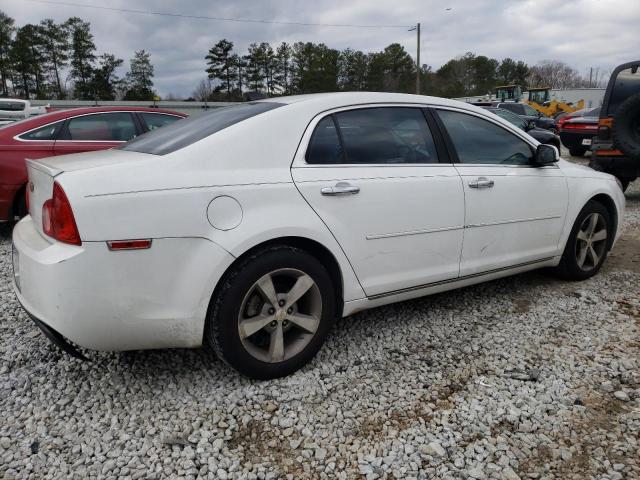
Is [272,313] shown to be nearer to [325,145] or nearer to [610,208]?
[325,145]

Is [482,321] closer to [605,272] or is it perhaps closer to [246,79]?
[605,272]

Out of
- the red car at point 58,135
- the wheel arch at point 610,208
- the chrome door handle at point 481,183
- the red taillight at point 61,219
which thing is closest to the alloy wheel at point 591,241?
the wheel arch at point 610,208

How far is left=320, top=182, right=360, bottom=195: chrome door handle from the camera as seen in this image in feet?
8.80

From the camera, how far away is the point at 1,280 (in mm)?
4340

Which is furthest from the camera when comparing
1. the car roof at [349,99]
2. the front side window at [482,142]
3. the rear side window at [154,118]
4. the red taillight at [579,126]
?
the red taillight at [579,126]

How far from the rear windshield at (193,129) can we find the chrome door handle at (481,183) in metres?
1.36

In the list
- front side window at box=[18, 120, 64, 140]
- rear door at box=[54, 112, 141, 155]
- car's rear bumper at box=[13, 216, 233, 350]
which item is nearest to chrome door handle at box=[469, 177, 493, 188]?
car's rear bumper at box=[13, 216, 233, 350]

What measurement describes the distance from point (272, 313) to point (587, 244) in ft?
9.78

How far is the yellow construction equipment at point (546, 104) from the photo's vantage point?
101 ft

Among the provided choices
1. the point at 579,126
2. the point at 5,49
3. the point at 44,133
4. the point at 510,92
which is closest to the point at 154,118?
the point at 44,133

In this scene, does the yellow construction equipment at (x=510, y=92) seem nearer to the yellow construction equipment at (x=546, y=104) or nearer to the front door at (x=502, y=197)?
the yellow construction equipment at (x=546, y=104)

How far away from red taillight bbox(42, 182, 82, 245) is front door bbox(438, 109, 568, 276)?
2.29 metres

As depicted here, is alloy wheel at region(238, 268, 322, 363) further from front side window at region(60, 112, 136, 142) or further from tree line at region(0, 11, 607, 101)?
tree line at region(0, 11, 607, 101)

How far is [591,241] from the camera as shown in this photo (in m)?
4.23
